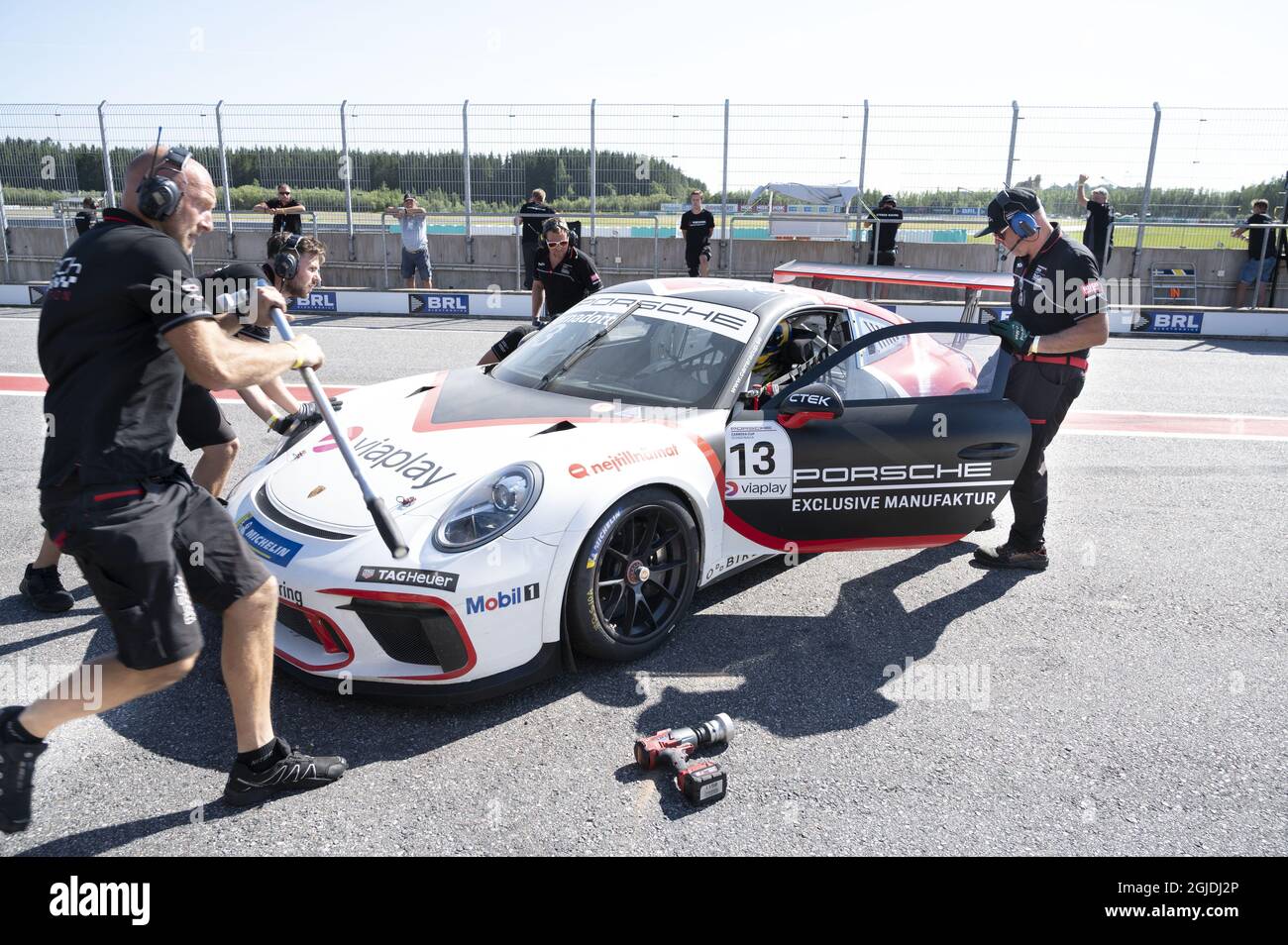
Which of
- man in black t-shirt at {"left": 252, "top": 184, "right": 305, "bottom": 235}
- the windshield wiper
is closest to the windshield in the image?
the windshield wiper

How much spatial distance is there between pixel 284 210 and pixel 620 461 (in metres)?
13.4

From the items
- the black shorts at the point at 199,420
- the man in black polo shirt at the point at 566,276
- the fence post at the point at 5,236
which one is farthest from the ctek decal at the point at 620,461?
the fence post at the point at 5,236

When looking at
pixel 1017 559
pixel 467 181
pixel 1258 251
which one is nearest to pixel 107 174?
pixel 467 181

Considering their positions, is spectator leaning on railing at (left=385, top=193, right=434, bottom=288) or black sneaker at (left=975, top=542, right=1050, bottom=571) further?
spectator leaning on railing at (left=385, top=193, right=434, bottom=288)

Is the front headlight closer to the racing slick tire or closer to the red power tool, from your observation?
the racing slick tire

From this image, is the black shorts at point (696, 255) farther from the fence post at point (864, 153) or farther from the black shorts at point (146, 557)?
the black shorts at point (146, 557)

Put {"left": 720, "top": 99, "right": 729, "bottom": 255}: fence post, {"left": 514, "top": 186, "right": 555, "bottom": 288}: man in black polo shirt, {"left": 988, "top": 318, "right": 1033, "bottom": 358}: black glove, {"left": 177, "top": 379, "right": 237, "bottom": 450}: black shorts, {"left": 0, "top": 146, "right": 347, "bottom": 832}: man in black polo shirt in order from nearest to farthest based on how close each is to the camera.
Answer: {"left": 0, "top": 146, "right": 347, "bottom": 832}: man in black polo shirt
{"left": 177, "top": 379, "right": 237, "bottom": 450}: black shorts
{"left": 988, "top": 318, "right": 1033, "bottom": 358}: black glove
{"left": 514, "top": 186, "right": 555, "bottom": 288}: man in black polo shirt
{"left": 720, "top": 99, "right": 729, "bottom": 255}: fence post

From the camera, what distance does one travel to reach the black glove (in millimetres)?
4395

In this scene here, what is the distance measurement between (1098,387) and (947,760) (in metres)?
7.33

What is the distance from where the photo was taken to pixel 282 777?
276 cm

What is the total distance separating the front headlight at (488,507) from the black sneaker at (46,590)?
1.99 metres

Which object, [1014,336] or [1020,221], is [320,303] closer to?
[1020,221]

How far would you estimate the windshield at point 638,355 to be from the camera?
162 inches

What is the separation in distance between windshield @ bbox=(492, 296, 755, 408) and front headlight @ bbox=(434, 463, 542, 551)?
86 centimetres
